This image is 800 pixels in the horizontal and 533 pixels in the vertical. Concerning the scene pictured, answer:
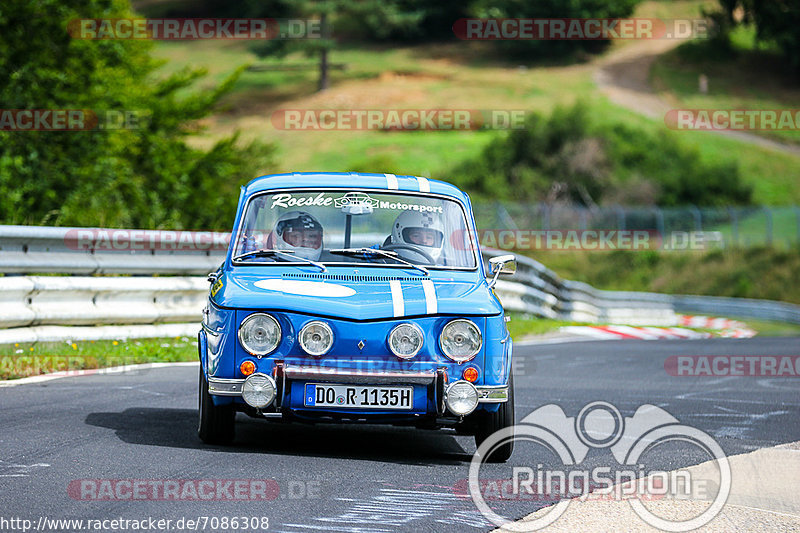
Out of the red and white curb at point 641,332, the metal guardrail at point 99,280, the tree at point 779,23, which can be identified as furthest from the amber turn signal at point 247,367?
the tree at point 779,23

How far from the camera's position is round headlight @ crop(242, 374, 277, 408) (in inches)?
243

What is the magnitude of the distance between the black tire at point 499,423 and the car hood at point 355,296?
549 mm

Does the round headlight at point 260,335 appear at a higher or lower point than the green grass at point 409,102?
lower

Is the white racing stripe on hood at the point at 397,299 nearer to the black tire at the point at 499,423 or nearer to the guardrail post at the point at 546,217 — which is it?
the black tire at the point at 499,423

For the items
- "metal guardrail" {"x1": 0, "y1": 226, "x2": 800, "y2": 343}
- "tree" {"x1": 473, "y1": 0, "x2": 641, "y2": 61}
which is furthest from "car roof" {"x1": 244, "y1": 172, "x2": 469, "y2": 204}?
"tree" {"x1": 473, "y1": 0, "x2": 641, "y2": 61}

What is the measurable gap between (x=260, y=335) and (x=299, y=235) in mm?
1236

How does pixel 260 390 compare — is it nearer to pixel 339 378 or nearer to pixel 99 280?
pixel 339 378

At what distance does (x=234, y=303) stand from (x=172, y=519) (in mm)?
1830

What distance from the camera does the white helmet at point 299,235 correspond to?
23.9 ft

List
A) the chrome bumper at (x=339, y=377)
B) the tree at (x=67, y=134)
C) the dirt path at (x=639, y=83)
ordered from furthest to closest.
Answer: the dirt path at (x=639, y=83)
the tree at (x=67, y=134)
the chrome bumper at (x=339, y=377)

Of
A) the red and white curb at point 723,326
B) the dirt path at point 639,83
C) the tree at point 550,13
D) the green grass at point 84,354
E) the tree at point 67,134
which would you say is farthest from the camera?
the tree at point 550,13

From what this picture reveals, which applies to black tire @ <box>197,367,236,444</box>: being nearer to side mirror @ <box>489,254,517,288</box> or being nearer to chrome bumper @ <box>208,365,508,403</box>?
chrome bumper @ <box>208,365,508,403</box>

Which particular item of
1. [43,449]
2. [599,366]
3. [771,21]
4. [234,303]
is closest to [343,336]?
[234,303]

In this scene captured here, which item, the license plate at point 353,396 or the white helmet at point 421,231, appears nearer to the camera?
the license plate at point 353,396
